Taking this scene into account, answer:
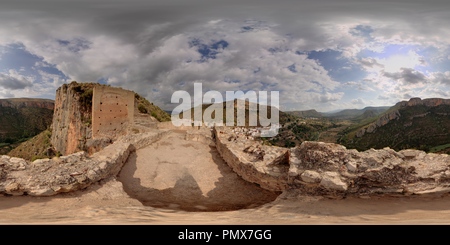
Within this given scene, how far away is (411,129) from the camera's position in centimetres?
5144

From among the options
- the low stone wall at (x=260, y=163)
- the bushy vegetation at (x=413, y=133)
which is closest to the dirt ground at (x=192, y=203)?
the low stone wall at (x=260, y=163)

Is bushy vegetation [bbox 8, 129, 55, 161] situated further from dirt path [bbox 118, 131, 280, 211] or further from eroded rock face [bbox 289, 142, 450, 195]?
eroded rock face [bbox 289, 142, 450, 195]

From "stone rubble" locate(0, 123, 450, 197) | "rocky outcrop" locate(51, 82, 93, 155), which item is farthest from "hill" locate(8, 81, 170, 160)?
"stone rubble" locate(0, 123, 450, 197)

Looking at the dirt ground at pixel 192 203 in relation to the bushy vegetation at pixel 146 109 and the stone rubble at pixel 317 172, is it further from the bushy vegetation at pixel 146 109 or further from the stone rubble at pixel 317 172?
the bushy vegetation at pixel 146 109

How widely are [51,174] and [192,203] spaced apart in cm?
417

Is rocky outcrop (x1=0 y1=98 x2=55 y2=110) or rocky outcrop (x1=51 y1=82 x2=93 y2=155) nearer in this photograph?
rocky outcrop (x1=51 y1=82 x2=93 y2=155)

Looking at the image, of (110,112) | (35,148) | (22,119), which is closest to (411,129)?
(110,112)

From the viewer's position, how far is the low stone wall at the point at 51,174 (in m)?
6.83

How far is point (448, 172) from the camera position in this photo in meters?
6.29

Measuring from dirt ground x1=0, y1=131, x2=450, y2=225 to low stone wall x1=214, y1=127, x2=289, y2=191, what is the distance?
33cm

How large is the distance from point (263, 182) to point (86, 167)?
18.8 ft

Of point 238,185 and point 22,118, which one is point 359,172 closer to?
point 238,185

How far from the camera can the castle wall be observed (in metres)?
25.3

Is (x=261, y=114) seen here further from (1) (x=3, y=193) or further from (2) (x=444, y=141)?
(1) (x=3, y=193)
